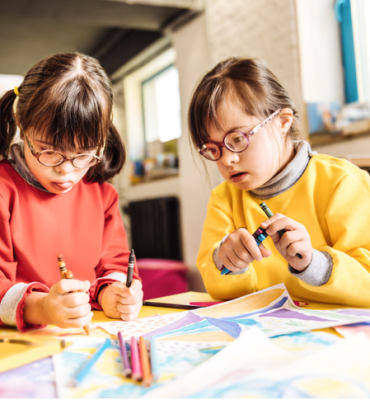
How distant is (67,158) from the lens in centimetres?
85

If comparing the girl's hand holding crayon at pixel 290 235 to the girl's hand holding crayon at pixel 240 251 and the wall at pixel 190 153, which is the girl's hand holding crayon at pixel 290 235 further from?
the wall at pixel 190 153

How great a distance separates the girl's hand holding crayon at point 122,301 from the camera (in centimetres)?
77

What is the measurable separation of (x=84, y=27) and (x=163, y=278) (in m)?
2.65

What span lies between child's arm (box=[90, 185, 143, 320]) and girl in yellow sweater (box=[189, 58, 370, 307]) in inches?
7.8

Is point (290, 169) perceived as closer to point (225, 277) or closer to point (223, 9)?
point (225, 277)

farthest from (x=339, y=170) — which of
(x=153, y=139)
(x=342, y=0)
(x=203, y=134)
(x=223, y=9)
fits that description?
(x=153, y=139)

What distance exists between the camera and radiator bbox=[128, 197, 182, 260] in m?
3.37

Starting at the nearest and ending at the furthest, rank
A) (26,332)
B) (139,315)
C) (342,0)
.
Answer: (26,332), (139,315), (342,0)

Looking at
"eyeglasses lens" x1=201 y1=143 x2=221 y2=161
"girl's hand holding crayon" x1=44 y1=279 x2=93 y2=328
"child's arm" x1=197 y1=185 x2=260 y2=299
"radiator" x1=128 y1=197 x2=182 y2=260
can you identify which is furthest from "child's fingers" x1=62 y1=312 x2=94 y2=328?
"radiator" x1=128 y1=197 x2=182 y2=260

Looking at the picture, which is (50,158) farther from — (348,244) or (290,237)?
(348,244)

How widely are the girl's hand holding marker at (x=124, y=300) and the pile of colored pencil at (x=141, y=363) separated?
0.23 metres

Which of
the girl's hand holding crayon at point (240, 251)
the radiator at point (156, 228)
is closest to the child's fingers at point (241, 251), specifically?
the girl's hand holding crayon at point (240, 251)

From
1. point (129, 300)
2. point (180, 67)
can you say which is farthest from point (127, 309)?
point (180, 67)

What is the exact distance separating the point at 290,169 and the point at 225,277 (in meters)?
0.30
